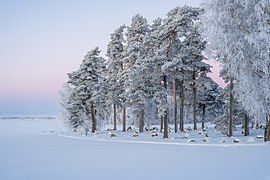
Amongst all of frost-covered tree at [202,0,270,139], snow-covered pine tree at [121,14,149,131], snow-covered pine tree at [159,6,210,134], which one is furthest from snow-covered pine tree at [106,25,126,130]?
frost-covered tree at [202,0,270,139]

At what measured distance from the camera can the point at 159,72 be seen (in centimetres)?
3039

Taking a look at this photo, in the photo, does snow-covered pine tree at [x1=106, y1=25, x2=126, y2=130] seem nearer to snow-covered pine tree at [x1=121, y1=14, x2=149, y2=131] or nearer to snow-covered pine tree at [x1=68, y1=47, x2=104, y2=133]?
snow-covered pine tree at [x1=68, y1=47, x2=104, y2=133]

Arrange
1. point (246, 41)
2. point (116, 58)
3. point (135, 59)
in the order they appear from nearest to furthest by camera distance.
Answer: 1. point (246, 41)
2. point (135, 59)
3. point (116, 58)

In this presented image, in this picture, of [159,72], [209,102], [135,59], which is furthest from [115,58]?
[209,102]

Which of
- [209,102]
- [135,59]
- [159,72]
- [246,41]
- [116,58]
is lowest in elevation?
[209,102]

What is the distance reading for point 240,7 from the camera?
73.6 ft

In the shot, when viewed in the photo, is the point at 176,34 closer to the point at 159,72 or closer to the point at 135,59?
the point at 159,72

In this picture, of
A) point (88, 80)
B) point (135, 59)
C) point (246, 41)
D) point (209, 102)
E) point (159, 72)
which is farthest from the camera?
point (209, 102)

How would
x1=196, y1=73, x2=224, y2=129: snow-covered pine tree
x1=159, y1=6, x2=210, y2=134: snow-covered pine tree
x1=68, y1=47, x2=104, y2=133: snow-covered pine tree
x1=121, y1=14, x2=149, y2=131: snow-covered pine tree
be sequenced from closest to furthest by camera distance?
x1=159, y1=6, x2=210, y2=134: snow-covered pine tree → x1=121, y1=14, x2=149, y2=131: snow-covered pine tree → x1=68, y1=47, x2=104, y2=133: snow-covered pine tree → x1=196, y1=73, x2=224, y2=129: snow-covered pine tree

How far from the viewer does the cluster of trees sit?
26.8m

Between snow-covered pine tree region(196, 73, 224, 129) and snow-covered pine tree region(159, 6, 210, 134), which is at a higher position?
snow-covered pine tree region(159, 6, 210, 134)

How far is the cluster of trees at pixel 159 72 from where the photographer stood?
1057 inches

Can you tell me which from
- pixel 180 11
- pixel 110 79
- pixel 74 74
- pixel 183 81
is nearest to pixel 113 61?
pixel 110 79

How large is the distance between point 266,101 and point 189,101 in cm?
2224
